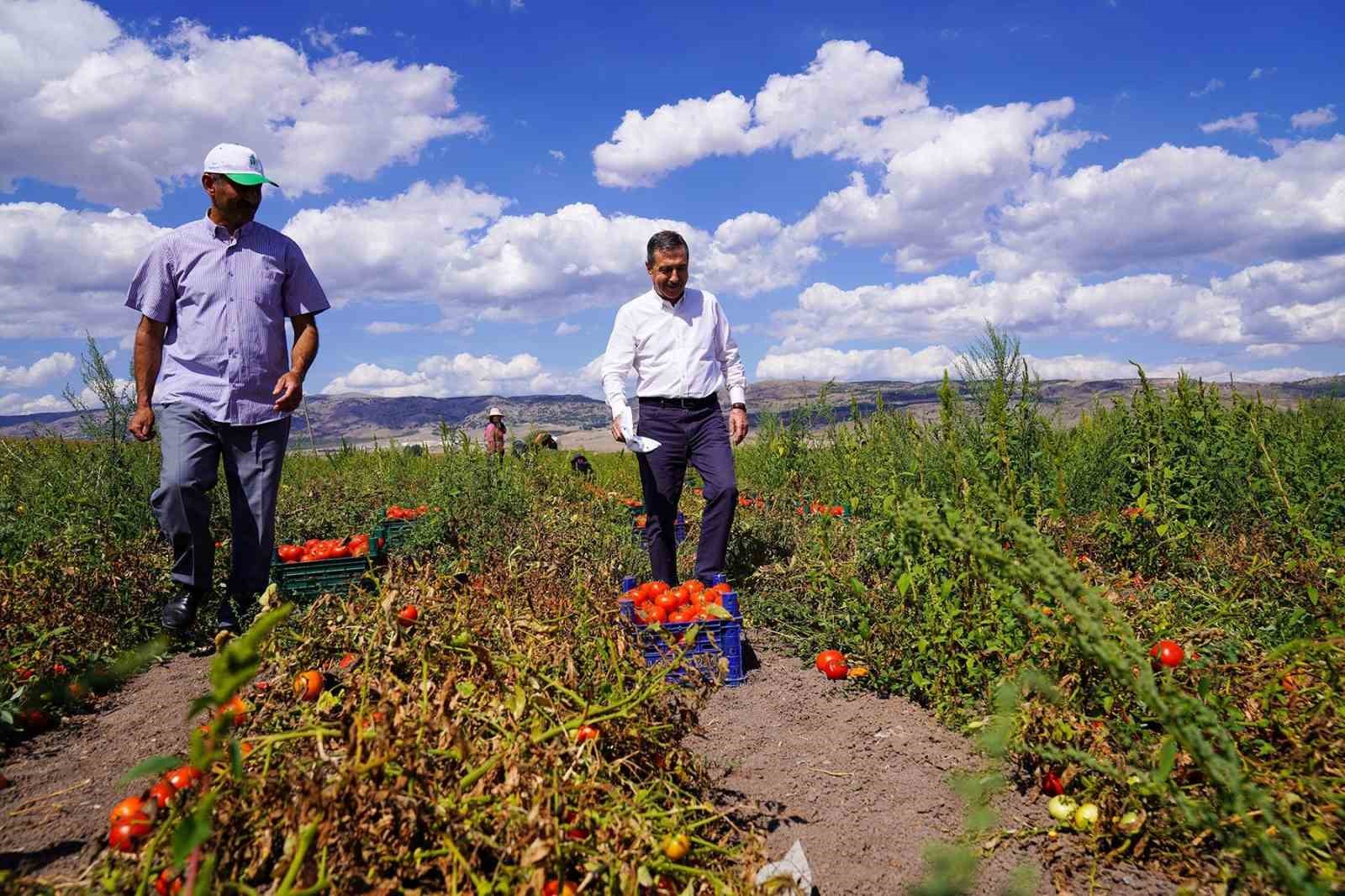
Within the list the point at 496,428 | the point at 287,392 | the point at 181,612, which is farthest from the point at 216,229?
the point at 496,428

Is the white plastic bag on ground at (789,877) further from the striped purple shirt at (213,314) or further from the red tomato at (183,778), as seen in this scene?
the striped purple shirt at (213,314)

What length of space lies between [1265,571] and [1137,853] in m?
2.04

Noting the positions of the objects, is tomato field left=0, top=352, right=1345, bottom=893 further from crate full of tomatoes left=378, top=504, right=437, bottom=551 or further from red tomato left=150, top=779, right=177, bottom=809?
crate full of tomatoes left=378, top=504, right=437, bottom=551

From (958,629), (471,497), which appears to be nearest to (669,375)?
(958,629)

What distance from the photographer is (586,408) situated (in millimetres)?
113250

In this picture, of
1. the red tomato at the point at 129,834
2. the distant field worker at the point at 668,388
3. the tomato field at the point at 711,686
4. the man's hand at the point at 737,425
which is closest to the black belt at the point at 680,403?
the distant field worker at the point at 668,388

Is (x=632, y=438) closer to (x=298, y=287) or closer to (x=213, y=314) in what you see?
(x=298, y=287)

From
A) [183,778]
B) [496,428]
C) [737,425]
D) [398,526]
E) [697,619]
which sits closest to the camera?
[183,778]

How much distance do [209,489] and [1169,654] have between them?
4039 millimetres

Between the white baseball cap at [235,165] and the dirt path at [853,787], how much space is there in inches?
125

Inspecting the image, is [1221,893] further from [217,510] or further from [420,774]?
[217,510]

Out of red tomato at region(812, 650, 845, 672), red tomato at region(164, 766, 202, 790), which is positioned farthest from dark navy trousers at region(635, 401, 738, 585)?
red tomato at region(164, 766, 202, 790)

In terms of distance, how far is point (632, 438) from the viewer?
15.1ft

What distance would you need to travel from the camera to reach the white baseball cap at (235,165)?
394cm
